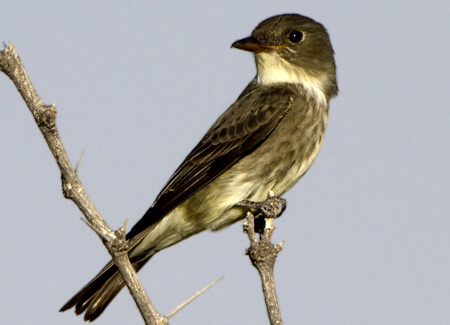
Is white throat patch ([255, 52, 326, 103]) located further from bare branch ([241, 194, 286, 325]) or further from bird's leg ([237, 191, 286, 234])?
bare branch ([241, 194, 286, 325])

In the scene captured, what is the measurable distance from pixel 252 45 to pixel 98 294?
340 centimetres

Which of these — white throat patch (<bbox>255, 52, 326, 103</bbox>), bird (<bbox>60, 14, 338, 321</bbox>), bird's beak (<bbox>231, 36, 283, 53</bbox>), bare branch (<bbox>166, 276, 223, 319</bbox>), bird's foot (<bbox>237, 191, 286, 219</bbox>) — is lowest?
bare branch (<bbox>166, 276, 223, 319</bbox>)

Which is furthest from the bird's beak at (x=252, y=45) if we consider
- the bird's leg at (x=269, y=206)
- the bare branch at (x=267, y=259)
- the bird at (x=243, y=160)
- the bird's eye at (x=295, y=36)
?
the bare branch at (x=267, y=259)

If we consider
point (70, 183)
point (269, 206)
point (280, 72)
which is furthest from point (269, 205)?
point (70, 183)

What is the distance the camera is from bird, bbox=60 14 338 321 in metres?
8.27

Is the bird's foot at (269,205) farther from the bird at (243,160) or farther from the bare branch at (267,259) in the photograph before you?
the bare branch at (267,259)

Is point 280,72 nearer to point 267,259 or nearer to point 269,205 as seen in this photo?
point 269,205

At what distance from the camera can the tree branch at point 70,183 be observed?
5.22 metres

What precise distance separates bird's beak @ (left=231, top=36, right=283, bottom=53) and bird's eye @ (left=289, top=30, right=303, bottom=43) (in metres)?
0.23

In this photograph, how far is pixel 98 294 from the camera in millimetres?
8047

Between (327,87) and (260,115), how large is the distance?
126cm

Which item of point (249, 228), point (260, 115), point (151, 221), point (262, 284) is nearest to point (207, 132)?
point (260, 115)

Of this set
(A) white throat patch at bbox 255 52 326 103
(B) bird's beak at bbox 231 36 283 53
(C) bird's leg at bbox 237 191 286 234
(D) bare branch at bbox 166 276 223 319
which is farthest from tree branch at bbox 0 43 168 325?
(A) white throat patch at bbox 255 52 326 103

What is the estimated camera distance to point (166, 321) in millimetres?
5234
